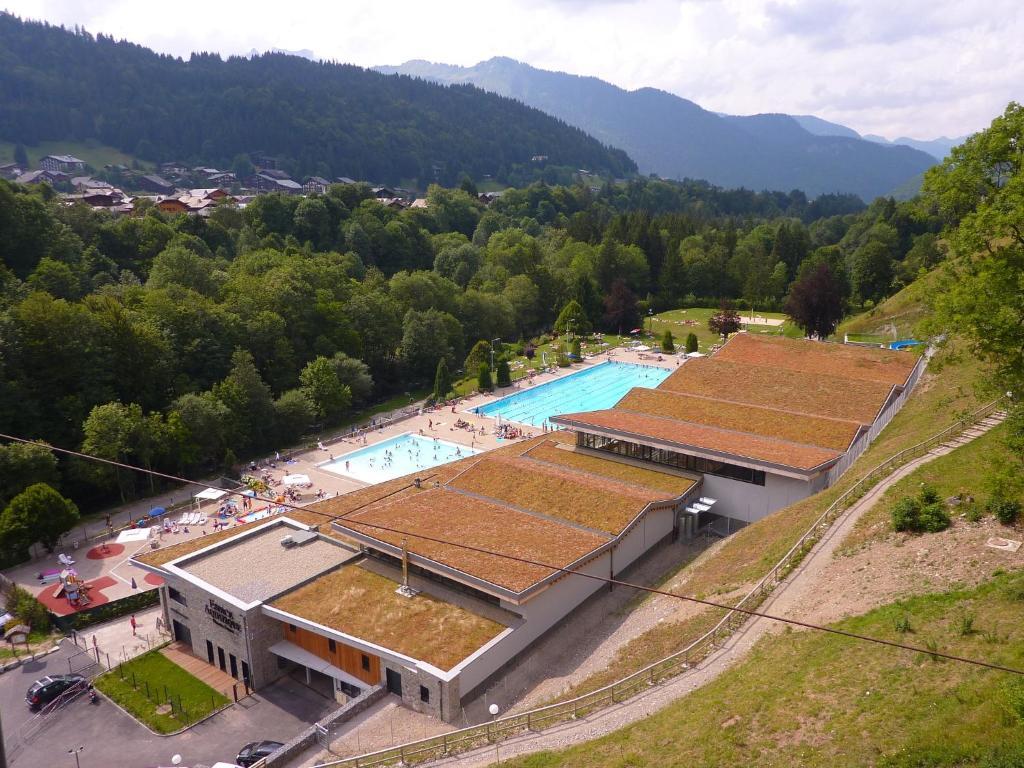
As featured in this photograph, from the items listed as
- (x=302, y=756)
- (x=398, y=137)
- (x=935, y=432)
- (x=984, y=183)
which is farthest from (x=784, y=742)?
(x=398, y=137)

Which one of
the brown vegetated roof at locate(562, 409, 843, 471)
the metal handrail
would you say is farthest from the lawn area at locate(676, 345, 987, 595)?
the metal handrail

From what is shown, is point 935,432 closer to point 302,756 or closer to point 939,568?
point 939,568

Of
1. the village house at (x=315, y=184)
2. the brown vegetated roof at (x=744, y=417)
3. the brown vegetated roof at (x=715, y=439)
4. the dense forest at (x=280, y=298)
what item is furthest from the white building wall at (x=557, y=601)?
the village house at (x=315, y=184)

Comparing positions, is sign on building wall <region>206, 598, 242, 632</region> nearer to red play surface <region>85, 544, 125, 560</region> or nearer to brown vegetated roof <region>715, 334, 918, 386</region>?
red play surface <region>85, 544, 125, 560</region>

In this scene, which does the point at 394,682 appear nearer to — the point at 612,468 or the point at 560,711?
the point at 560,711

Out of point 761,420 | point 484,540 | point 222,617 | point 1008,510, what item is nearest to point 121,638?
point 222,617

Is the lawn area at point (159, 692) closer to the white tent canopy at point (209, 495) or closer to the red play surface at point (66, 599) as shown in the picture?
the red play surface at point (66, 599)
